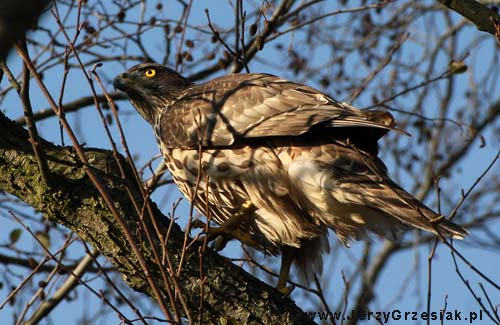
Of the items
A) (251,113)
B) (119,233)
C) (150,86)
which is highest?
(150,86)

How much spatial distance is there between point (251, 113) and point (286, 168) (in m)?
0.47

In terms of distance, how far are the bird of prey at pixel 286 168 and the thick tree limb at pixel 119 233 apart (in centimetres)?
44

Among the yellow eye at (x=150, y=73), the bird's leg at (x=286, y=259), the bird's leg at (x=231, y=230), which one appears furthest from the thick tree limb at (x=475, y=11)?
the yellow eye at (x=150, y=73)

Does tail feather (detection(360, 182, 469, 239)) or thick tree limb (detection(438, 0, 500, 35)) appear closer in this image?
tail feather (detection(360, 182, 469, 239))

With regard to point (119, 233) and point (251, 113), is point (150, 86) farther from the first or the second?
point (119, 233)

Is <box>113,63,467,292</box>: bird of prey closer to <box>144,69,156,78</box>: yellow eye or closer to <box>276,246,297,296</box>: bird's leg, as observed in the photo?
<box>276,246,297,296</box>: bird's leg

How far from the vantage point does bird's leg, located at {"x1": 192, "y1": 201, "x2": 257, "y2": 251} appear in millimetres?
4656

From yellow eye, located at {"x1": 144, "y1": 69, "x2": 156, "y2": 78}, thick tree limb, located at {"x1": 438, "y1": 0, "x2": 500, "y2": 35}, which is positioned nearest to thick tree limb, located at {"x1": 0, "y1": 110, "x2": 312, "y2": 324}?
thick tree limb, located at {"x1": 438, "y1": 0, "x2": 500, "y2": 35}

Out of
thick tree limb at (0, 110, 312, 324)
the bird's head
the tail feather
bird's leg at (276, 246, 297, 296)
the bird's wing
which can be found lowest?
thick tree limb at (0, 110, 312, 324)

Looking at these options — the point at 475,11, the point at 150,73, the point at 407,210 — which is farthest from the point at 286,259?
the point at 475,11

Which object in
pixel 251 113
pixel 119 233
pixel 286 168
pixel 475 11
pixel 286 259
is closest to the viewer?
pixel 119 233

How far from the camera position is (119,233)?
379 centimetres

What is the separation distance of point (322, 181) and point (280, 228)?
1.72 ft

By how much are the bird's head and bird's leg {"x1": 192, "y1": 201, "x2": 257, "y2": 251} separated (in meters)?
1.36
